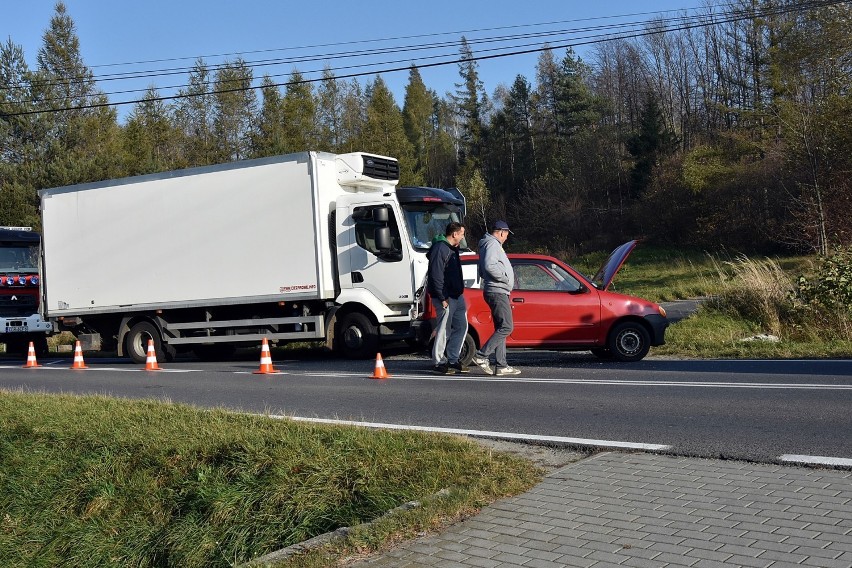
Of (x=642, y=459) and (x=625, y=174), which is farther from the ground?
(x=625, y=174)

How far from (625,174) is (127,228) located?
161 ft

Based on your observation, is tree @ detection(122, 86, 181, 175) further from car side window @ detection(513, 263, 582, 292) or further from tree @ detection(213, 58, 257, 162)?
car side window @ detection(513, 263, 582, 292)

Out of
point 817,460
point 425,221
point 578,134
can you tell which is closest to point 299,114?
point 578,134

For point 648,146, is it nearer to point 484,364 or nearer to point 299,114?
point 299,114

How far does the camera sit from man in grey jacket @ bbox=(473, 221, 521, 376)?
1180 centimetres

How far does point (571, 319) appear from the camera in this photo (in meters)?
13.3

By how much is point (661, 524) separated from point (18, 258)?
2183 centimetres

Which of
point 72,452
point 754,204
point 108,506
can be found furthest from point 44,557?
point 754,204

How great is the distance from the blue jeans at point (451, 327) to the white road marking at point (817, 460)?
626 centimetres

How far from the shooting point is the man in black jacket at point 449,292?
40.5 feet

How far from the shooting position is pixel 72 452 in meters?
8.27

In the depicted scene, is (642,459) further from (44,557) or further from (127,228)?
(127,228)

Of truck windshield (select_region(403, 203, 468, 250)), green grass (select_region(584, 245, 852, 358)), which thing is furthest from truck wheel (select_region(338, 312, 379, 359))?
green grass (select_region(584, 245, 852, 358))

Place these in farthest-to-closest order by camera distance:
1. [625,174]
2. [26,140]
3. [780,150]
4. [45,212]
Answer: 1. [625,174]
2. [26,140]
3. [780,150]
4. [45,212]
